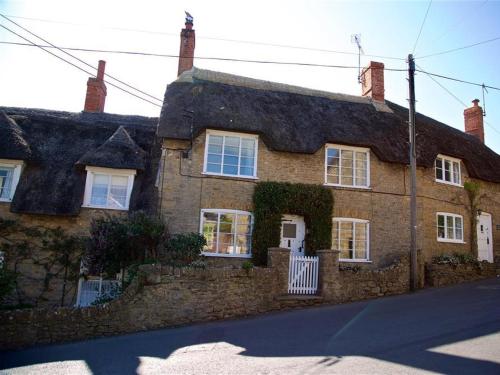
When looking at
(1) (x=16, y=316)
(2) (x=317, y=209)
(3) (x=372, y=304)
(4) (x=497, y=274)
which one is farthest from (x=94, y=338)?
(4) (x=497, y=274)

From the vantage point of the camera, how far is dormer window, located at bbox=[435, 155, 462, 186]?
61.5 feet

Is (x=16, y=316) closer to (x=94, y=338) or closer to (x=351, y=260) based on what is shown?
(x=94, y=338)

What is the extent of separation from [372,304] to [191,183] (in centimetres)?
772

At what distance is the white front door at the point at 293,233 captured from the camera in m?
15.5

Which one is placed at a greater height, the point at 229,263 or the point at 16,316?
the point at 229,263

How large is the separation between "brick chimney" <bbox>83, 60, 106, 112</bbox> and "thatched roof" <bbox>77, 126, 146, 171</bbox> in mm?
6384

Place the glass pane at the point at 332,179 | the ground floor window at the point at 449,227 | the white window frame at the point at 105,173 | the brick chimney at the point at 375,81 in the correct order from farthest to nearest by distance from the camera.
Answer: the brick chimney at the point at 375,81 < the ground floor window at the point at 449,227 < the glass pane at the point at 332,179 < the white window frame at the point at 105,173

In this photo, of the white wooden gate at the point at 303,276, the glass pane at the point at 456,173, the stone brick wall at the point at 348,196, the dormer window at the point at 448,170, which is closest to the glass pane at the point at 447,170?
the dormer window at the point at 448,170

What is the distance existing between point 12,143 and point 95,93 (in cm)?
795

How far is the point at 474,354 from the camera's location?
23.0 feet

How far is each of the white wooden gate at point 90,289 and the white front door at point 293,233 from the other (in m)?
6.96

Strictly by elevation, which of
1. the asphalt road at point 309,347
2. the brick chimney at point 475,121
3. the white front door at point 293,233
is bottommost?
the asphalt road at point 309,347

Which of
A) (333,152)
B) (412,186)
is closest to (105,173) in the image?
(333,152)

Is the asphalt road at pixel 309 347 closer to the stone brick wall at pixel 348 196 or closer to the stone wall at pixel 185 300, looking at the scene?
the stone wall at pixel 185 300
